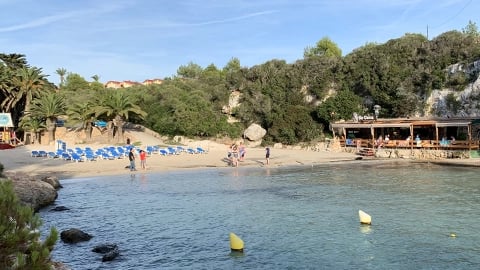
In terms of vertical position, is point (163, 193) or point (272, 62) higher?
point (272, 62)

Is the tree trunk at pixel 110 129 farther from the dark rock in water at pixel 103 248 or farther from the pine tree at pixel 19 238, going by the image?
the pine tree at pixel 19 238

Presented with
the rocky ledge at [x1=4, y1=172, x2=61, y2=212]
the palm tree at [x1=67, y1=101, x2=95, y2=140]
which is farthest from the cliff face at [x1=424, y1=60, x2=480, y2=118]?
the rocky ledge at [x1=4, y1=172, x2=61, y2=212]

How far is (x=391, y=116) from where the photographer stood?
43094 mm

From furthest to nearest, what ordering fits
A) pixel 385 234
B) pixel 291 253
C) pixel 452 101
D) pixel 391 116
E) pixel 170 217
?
pixel 391 116
pixel 452 101
pixel 170 217
pixel 385 234
pixel 291 253

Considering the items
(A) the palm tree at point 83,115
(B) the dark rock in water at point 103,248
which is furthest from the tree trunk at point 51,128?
(B) the dark rock in water at point 103,248

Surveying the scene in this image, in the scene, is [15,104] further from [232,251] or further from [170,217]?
[232,251]

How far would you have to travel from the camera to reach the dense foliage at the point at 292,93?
42.2 m

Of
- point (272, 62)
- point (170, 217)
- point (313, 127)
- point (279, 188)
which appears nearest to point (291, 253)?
point (170, 217)

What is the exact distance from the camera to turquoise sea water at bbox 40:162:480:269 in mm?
10250

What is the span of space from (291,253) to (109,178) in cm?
1676

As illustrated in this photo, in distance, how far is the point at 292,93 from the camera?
4969 centimetres

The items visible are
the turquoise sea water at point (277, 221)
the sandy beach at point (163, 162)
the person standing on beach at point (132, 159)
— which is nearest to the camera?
the turquoise sea water at point (277, 221)

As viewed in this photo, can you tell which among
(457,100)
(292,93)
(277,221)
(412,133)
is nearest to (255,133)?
(292,93)

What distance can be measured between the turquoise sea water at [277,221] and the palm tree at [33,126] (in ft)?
72.9
